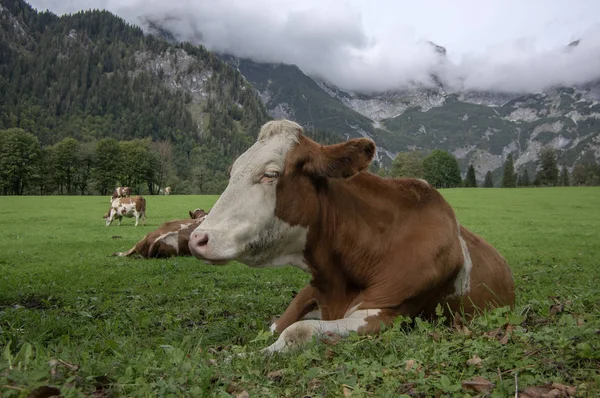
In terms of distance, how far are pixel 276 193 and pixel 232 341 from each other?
5.66 feet

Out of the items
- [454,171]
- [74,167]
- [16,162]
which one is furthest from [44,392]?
[454,171]

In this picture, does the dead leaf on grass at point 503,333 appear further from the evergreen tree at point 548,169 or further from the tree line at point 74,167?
the evergreen tree at point 548,169

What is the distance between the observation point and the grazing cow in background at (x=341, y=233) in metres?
4.37

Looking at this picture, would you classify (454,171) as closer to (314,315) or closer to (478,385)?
(314,315)

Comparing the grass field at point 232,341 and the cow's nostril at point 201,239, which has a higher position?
the cow's nostril at point 201,239

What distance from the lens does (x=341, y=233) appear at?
4906mm

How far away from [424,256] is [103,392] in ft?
10.4

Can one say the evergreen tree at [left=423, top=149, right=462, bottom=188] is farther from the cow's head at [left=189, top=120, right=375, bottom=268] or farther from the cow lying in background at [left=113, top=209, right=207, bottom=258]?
the cow's head at [left=189, top=120, right=375, bottom=268]

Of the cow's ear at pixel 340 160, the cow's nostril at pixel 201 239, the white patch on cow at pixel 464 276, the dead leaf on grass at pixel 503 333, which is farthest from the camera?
the white patch on cow at pixel 464 276

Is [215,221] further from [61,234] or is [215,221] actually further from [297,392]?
[61,234]

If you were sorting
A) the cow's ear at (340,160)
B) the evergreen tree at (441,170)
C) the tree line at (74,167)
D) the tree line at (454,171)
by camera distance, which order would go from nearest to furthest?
the cow's ear at (340,160) → the tree line at (74,167) → the tree line at (454,171) → the evergreen tree at (441,170)

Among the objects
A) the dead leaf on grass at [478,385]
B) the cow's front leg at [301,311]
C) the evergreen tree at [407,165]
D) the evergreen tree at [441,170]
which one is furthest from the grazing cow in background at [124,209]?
the evergreen tree at [441,170]

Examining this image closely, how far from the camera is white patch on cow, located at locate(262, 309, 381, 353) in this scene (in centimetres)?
371

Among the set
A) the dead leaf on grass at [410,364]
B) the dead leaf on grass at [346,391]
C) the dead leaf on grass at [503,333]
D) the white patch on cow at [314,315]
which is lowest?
the white patch on cow at [314,315]
